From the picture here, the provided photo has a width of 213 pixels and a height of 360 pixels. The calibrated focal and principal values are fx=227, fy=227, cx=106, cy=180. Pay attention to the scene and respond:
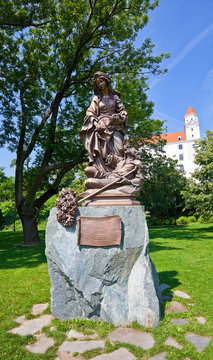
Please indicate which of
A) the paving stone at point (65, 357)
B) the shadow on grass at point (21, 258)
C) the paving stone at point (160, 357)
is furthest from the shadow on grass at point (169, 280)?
the shadow on grass at point (21, 258)

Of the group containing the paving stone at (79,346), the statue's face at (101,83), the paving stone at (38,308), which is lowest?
the paving stone at (38,308)

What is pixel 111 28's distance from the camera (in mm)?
11750

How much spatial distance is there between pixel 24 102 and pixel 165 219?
68.5 ft

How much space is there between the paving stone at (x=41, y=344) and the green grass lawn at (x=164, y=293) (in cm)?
9

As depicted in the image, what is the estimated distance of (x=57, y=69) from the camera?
12109mm

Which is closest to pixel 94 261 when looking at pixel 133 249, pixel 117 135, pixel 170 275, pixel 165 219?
pixel 133 249

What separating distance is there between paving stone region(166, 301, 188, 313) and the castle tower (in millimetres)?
51066

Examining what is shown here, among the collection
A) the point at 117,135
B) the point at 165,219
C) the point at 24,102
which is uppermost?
the point at 24,102

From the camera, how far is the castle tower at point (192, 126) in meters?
51.5

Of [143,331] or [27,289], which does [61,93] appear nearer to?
[27,289]

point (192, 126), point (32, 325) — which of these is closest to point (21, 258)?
point (32, 325)

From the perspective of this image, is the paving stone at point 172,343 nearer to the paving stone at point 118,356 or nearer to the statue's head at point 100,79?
the paving stone at point 118,356

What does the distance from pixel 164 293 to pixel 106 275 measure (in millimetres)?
1970

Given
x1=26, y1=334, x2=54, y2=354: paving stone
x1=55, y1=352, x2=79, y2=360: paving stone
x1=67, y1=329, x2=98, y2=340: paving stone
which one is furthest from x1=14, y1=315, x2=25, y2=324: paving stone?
x1=55, y1=352, x2=79, y2=360: paving stone
